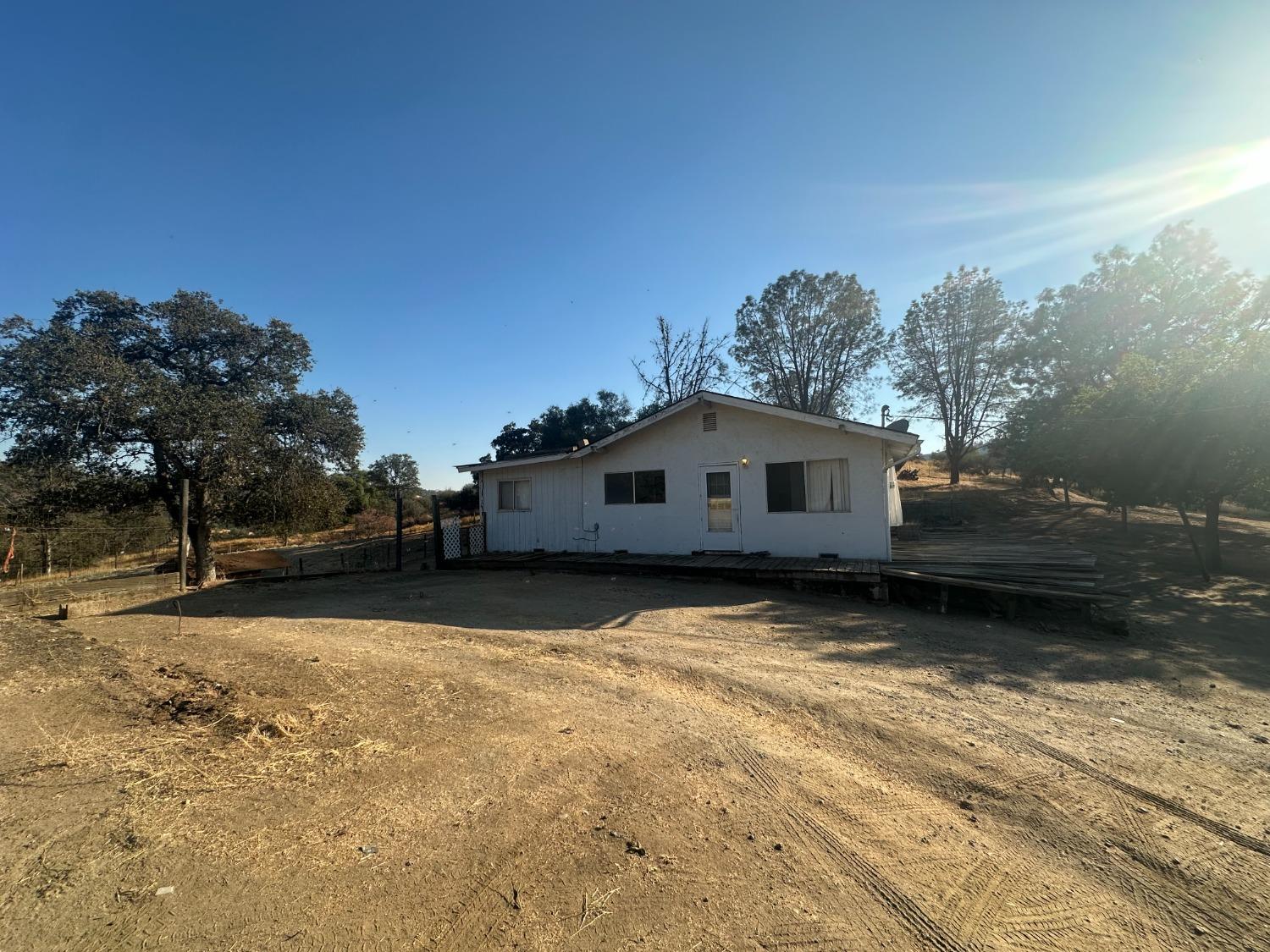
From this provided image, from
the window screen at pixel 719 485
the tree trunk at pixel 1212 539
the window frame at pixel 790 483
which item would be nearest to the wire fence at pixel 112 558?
the window screen at pixel 719 485

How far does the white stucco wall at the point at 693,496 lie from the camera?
1080 centimetres

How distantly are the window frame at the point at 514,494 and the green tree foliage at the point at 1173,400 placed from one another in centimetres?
1375

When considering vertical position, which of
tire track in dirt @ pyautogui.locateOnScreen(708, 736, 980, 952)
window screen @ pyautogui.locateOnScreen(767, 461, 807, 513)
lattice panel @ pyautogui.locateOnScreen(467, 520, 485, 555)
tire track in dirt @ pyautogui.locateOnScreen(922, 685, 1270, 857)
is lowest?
tire track in dirt @ pyautogui.locateOnScreen(922, 685, 1270, 857)

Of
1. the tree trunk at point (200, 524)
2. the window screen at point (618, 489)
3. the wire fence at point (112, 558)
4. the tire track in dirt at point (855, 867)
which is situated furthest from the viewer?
the wire fence at point (112, 558)

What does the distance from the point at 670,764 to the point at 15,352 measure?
15.9m

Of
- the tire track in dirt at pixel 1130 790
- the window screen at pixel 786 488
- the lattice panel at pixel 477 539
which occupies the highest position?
the window screen at pixel 786 488

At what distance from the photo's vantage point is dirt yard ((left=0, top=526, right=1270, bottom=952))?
7.09ft

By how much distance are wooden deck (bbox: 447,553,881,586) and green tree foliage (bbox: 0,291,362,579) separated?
18.1 ft

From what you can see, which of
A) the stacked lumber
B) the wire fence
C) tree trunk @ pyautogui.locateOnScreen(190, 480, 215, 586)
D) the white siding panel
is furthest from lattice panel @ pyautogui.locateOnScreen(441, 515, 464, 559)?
the stacked lumber

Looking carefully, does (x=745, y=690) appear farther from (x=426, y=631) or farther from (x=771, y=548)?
(x=771, y=548)

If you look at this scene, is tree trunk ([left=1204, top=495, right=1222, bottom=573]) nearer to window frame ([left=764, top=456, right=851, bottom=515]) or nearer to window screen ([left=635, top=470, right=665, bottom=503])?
window frame ([left=764, top=456, right=851, bottom=515])

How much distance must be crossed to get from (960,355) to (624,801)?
32351 mm

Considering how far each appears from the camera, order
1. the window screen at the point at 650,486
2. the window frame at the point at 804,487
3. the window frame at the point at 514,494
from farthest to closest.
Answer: the window frame at the point at 514,494 < the window screen at the point at 650,486 < the window frame at the point at 804,487

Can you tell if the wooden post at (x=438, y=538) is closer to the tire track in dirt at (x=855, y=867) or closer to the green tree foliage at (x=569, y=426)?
the tire track in dirt at (x=855, y=867)
